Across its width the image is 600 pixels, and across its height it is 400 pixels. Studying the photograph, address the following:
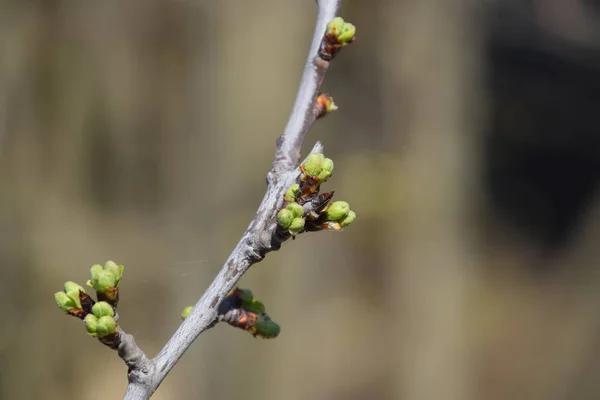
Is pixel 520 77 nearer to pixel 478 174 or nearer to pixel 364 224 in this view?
pixel 478 174

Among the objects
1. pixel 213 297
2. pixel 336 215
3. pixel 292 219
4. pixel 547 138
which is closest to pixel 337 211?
pixel 336 215

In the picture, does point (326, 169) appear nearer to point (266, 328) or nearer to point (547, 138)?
point (266, 328)

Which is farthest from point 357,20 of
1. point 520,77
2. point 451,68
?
point 520,77

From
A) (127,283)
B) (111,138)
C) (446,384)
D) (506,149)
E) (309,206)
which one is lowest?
(446,384)

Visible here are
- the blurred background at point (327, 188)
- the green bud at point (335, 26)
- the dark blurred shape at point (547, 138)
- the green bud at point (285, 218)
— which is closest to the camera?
the green bud at point (285, 218)

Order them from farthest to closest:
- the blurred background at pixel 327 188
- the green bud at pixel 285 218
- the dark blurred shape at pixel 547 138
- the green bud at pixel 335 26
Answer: the dark blurred shape at pixel 547 138, the blurred background at pixel 327 188, the green bud at pixel 335 26, the green bud at pixel 285 218

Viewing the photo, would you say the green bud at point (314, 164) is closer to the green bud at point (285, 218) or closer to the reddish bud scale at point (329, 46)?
the green bud at point (285, 218)

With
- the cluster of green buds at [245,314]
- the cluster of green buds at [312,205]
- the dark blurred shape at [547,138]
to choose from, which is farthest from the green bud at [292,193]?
the dark blurred shape at [547,138]

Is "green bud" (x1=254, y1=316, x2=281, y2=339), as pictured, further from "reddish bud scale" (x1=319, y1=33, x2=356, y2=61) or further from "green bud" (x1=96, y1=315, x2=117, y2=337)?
"reddish bud scale" (x1=319, y1=33, x2=356, y2=61)
